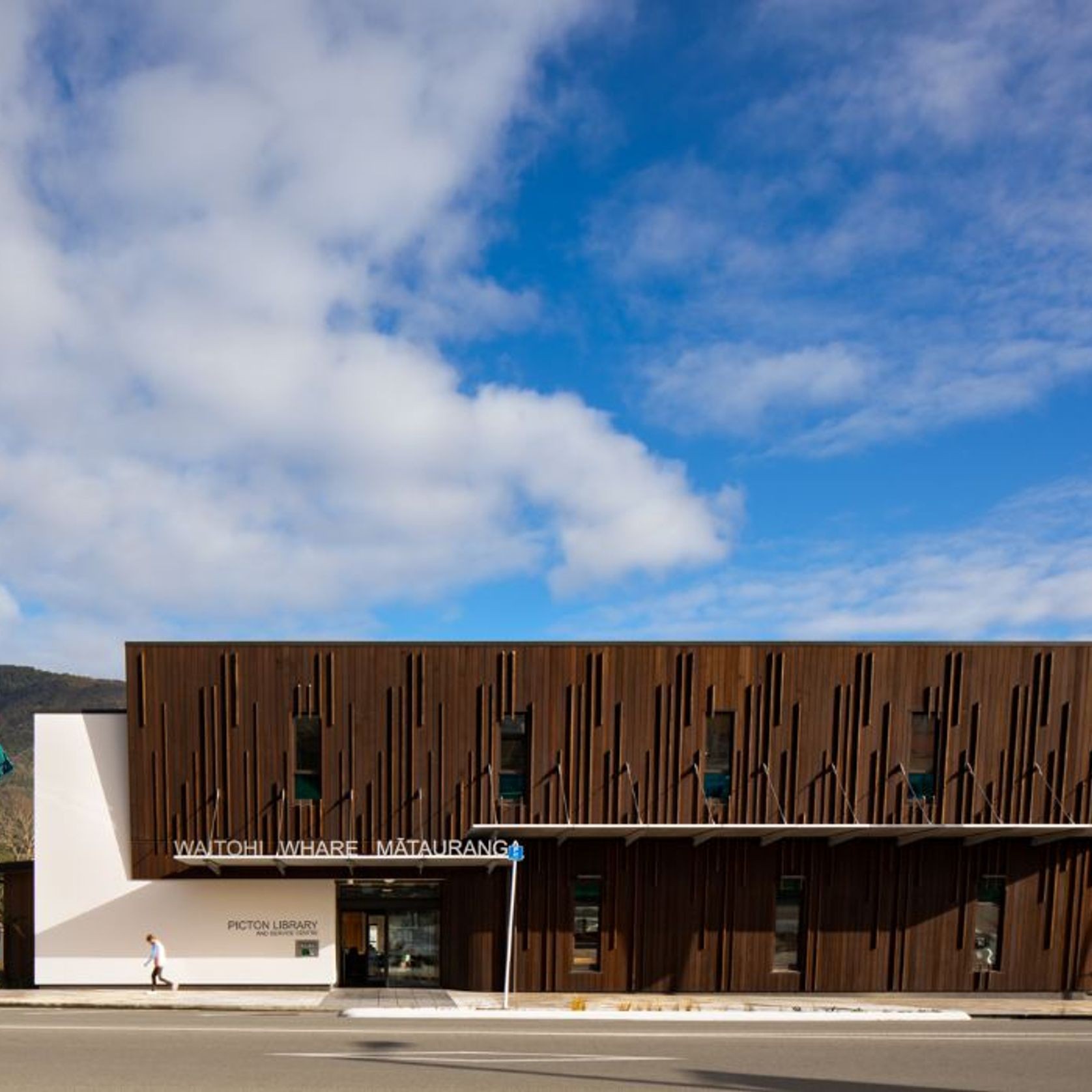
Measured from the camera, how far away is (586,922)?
17.1 meters

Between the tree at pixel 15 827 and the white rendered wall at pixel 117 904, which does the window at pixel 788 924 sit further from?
the tree at pixel 15 827

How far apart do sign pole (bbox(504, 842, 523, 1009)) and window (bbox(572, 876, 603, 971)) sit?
1394mm

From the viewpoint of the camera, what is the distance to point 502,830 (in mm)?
16484

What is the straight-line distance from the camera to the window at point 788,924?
17.3 meters

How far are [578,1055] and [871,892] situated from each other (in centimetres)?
867

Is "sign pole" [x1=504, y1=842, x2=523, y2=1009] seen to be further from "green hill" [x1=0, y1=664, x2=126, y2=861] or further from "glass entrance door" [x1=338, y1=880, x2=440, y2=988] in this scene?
"green hill" [x1=0, y1=664, x2=126, y2=861]

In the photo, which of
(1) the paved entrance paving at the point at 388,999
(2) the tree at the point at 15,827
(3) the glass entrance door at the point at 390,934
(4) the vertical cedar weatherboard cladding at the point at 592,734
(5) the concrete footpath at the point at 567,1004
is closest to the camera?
(5) the concrete footpath at the point at 567,1004

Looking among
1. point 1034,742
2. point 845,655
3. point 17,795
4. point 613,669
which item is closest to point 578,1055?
point 613,669

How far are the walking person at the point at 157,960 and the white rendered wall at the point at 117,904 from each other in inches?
5.2

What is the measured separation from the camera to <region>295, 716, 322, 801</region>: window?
16922 millimetres

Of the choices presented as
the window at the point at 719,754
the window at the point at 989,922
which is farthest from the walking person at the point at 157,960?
the window at the point at 989,922

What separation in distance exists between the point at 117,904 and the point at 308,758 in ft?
16.2

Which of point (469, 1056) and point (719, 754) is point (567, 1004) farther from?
point (719, 754)

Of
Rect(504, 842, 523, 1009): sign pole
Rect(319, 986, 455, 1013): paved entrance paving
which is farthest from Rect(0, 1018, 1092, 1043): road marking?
Rect(504, 842, 523, 1009): sign pole
